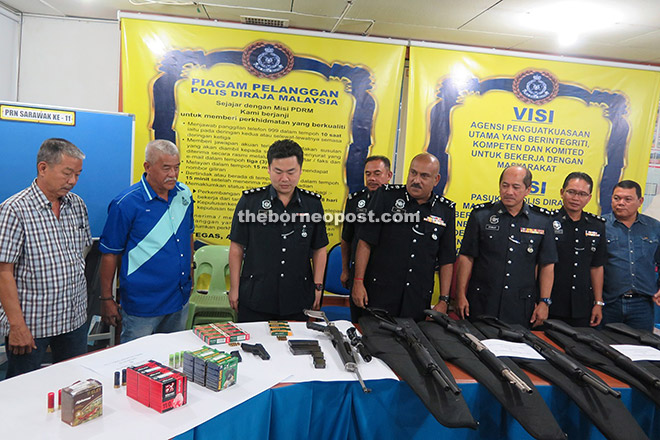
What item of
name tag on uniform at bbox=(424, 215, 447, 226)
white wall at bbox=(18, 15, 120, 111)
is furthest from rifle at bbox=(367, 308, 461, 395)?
white wall at bbox=(18, 15, 120, 111)

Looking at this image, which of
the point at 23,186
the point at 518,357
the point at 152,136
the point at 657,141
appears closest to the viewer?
the point at 518,357

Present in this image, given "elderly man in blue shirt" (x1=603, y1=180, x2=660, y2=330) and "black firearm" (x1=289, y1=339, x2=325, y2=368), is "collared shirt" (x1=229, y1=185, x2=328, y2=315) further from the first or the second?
"elderly man in blue shirt" (x1=603, y1=180, x2=660, y2=330)

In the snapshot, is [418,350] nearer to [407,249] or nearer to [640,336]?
[407,249]

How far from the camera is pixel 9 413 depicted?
1174mm

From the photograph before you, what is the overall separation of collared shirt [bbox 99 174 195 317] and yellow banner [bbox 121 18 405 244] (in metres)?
1.13

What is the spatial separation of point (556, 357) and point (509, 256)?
105cm

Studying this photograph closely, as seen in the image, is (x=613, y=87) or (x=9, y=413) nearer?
(x=9, y=413)

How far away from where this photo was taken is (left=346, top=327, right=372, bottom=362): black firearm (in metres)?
1.63

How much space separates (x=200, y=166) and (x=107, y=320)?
57.2 inches

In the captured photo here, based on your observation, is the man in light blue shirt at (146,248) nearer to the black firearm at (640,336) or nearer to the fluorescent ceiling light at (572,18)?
the black firearm at (640,336)

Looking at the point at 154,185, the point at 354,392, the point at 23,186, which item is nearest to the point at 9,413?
the point at 354,392

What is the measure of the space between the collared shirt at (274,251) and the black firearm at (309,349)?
1.65 ft

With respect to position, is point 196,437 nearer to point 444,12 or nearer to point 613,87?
point 444,12

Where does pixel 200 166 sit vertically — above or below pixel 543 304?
above
